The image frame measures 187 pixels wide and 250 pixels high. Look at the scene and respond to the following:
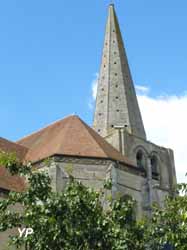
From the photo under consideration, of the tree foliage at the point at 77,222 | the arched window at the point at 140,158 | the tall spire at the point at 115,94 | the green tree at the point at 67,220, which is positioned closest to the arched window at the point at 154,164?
the arched window at the point at 140,158

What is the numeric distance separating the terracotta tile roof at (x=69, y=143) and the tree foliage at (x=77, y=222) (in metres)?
10.3

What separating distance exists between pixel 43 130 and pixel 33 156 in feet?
9.68

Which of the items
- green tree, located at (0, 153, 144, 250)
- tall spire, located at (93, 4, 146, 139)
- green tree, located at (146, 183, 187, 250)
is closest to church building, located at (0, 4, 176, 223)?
tall spire, located at (93, 4, 146, 139)

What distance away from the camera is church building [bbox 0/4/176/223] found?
17891 mm

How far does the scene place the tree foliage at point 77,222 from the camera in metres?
7.07

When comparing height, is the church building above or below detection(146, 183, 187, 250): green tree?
above

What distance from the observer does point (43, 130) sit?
2236 centimetres

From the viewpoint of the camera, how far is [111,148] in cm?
2067

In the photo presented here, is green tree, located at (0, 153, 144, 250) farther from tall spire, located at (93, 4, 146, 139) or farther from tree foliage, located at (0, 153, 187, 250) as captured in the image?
tall spire, located at (93, 4, 146, 139)

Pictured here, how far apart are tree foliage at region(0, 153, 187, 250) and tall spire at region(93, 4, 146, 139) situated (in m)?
18.8

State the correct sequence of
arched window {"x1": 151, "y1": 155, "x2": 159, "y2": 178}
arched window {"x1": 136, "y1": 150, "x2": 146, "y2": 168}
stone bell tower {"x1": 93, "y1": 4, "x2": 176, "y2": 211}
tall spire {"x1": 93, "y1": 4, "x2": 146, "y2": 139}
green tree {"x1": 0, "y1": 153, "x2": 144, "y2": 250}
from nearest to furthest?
green tree {"x1": 0, "y1": 153, "x2": 144, "y2": 250} < stone bell tower {"x1": 93, "y1": 4, "x2": 176, "y2": 211} < arched window {"x1": 136, "y1": 150, "x2": 146, "y2": 168} < arched window {"x1": 151, "y1": 155, "x2": 159, "y2": 178} < tall spire {"x1": 93, "y1": 4, "x2": 146, "y2": 139}

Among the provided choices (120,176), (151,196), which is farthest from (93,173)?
(151,196)

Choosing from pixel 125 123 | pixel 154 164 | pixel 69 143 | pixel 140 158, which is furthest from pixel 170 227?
pixel 125 123

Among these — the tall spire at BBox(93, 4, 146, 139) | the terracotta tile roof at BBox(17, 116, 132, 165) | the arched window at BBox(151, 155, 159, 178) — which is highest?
the tall spire at BBox(93, 4, 146, 139)
